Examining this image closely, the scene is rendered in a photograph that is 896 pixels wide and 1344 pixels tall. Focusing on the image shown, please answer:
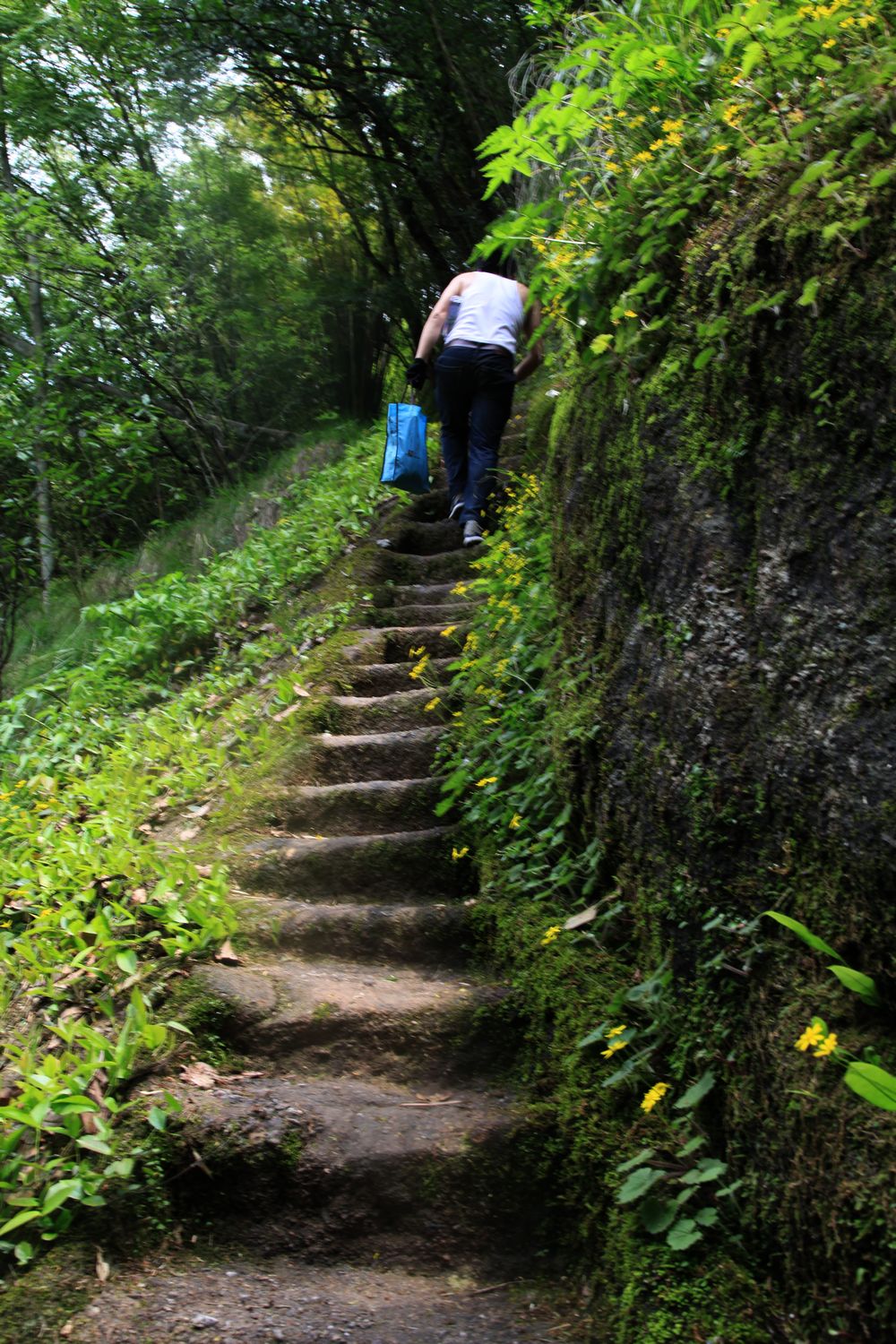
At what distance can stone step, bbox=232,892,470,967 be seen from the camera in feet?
10.6

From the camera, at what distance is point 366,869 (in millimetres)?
3582

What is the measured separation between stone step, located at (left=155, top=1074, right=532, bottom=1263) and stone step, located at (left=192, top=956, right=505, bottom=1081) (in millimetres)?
248

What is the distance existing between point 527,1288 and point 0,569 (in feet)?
23.1

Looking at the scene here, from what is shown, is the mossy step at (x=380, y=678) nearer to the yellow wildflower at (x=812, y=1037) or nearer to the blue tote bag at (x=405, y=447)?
the blue tote bag at (x=405, y=447)

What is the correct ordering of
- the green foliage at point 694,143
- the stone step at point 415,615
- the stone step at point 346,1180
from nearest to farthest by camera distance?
the green foliage at point 694,143
the stone step at point 346,1180
the stone step at point 415,615

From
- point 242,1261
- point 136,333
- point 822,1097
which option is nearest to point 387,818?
point 242,1261

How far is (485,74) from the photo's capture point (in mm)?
8523

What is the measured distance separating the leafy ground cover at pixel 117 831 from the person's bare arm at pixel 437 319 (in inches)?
53.9

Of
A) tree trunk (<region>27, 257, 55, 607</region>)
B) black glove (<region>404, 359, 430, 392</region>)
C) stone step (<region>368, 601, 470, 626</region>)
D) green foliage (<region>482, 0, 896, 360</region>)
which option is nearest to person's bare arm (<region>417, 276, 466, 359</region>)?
black glove (<region>404, 359, 430, 392</region>)

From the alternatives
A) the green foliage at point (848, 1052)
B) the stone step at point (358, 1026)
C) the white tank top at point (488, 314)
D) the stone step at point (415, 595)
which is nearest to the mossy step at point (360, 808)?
the stone step at point (358, 1026)

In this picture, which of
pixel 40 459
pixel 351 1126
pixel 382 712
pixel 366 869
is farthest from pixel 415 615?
pixel 40 459

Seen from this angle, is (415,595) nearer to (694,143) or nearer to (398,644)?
(398,644)

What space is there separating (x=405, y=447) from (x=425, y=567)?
0.77m

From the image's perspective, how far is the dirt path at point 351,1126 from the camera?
2.21 m
